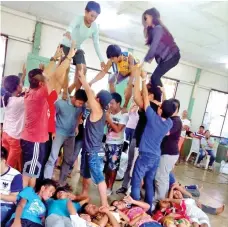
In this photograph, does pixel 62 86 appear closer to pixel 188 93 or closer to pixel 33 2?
pixel 33 2

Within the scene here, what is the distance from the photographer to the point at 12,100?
2535 millimetres

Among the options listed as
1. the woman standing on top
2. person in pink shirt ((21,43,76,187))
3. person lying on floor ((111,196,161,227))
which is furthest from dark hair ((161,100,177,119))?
person in pink shirt ((21,43,76,187))

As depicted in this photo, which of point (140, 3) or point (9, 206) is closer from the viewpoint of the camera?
point (9, 206)

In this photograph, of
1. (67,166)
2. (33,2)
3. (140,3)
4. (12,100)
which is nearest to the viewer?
(12,100)

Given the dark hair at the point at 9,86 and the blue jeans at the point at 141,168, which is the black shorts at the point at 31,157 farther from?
the blue jeans at the point at 141,168

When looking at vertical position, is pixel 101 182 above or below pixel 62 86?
below

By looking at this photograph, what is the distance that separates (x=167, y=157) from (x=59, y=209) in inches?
58.9

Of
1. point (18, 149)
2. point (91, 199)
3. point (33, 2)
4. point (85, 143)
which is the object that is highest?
point (33, 2)

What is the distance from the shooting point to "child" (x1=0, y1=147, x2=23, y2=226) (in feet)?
6.44

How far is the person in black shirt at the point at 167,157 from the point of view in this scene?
3.12 meters

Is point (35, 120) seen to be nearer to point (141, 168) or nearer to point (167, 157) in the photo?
point (141, 168)

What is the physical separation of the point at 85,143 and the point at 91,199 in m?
0.93

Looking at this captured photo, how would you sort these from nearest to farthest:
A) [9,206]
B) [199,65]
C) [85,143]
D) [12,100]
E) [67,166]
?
[9,206] → [12,100] → [85,143] → [67,166] → [199,65]

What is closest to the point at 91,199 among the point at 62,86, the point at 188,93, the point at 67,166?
the point at 67,166
